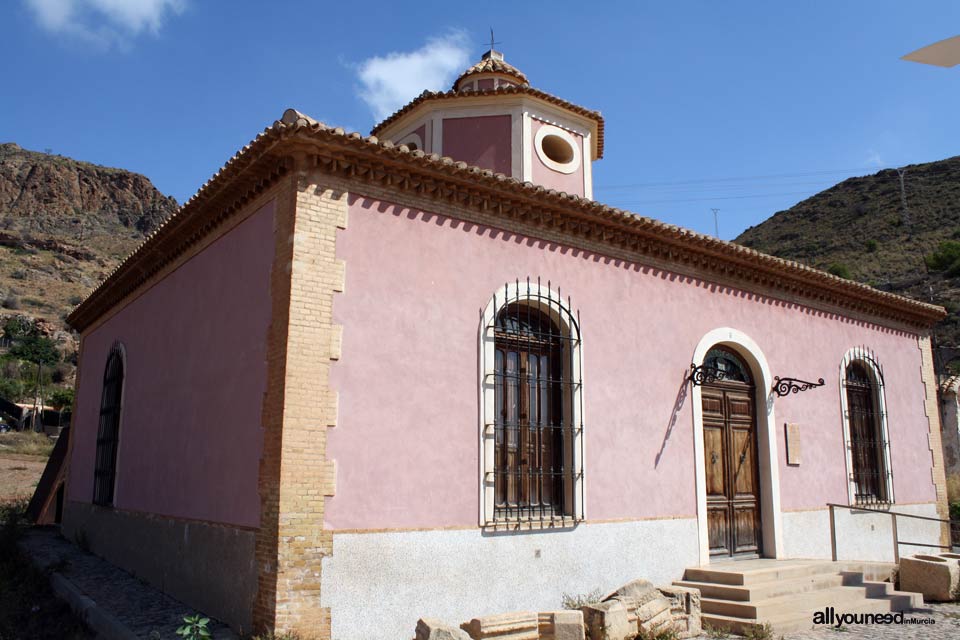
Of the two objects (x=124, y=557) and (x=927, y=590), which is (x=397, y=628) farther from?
(x=927, y=590)

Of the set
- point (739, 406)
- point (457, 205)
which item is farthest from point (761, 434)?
point (457, 205)

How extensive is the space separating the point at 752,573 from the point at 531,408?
3.18 m

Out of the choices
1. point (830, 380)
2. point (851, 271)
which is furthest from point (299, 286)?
point (851, 271)

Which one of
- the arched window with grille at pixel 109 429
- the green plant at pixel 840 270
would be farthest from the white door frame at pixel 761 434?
the green plant at pixel 840 270

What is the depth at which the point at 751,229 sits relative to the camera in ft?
169

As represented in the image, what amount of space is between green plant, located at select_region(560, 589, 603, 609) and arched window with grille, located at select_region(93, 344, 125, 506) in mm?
7016

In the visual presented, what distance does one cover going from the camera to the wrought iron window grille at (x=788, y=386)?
11.0 metres

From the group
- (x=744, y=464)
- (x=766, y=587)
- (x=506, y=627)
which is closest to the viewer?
(x=506, y=627)

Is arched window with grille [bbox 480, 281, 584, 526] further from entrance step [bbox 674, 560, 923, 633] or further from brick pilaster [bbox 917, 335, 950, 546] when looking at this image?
brick pilaster [bbox 917, 335, 950, 546]

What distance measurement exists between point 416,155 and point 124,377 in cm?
668

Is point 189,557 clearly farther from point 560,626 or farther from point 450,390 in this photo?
point 560,626

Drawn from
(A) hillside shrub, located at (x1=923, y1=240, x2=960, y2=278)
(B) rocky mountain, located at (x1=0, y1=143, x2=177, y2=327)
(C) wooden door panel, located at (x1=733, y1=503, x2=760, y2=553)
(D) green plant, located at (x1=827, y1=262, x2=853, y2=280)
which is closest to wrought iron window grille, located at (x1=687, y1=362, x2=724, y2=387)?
(C) wooden door panel, located at (x1=733, y1=503, x2=760, y2=553)

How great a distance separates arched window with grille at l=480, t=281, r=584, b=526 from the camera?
8.05 meters

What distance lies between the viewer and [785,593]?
28.6 ft
